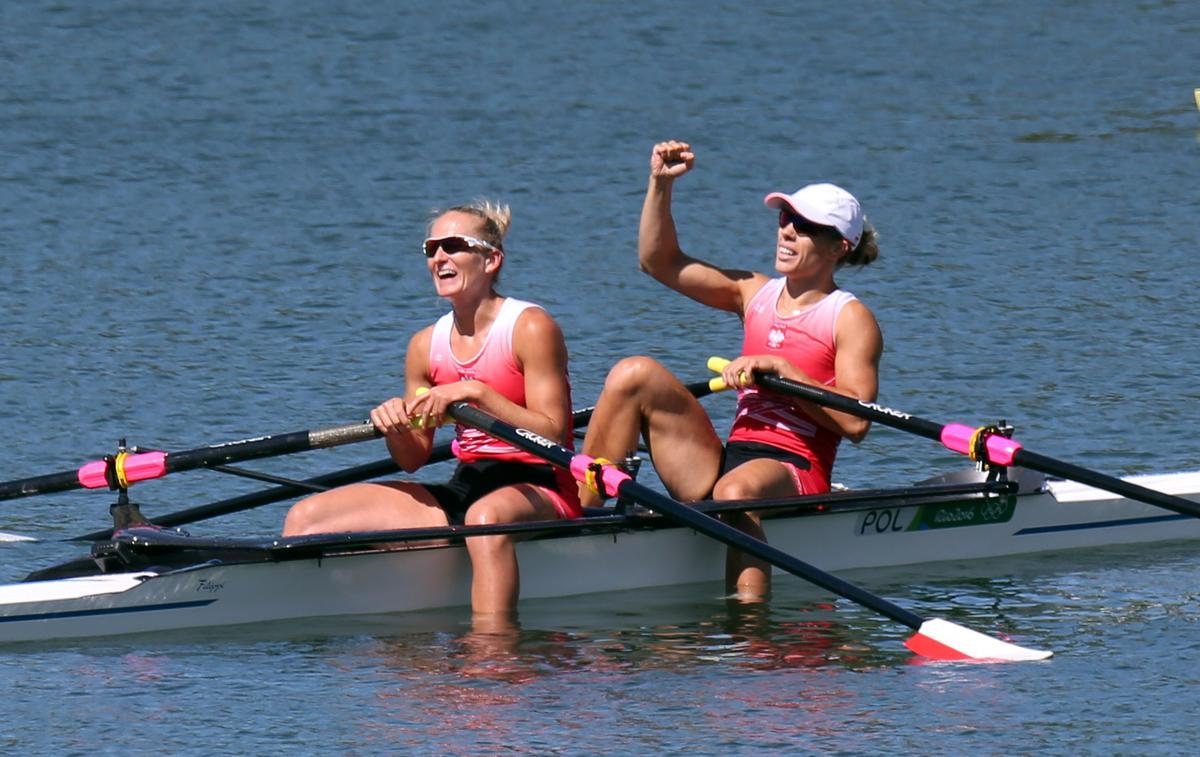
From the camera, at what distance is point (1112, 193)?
17016mm

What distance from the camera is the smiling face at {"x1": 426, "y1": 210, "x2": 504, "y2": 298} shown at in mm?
8148

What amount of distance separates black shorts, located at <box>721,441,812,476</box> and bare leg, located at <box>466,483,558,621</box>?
794 millimetres

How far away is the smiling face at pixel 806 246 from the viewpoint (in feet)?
28.4

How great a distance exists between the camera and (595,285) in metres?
14.4

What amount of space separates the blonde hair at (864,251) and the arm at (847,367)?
271 mm

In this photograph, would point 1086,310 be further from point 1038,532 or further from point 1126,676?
point 1126,676

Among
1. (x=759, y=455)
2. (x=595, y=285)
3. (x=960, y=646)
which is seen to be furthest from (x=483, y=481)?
(x=595, y=285)

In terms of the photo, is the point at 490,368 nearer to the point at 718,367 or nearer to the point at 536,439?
the point at 536,439

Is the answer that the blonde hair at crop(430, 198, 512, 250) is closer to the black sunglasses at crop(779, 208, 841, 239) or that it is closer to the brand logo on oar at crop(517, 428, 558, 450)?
the brand logo on oar at crop(517, 428, 558, 450)

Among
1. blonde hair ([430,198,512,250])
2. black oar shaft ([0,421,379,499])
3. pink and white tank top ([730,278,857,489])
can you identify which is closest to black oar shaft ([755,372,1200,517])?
pink and white tank top ([730,278,857,489])

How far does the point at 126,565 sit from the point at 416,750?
5.72ft

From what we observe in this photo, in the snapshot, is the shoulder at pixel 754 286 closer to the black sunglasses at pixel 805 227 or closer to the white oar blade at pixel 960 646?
the black sunglasses at pixel 805 227

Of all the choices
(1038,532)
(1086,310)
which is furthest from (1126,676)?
(1086,310)

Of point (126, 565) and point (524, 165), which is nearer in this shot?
point (126, 565)
